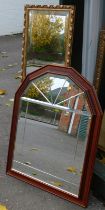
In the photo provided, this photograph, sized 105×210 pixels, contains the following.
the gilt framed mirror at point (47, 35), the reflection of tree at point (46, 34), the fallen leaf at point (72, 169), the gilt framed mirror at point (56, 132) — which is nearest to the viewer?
the gilt framed mirror at point (56, 132)

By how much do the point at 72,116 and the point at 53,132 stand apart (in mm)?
232

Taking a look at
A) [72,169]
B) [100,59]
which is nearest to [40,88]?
[72,169]

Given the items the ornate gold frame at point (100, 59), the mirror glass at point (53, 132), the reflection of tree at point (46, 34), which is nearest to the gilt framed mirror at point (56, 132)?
the mirror glass at point (53, 132)

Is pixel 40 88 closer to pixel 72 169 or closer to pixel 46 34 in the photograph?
pixel 72 169

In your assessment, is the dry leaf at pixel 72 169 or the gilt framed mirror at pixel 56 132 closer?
the gilt framed mirror at pixel 56 132

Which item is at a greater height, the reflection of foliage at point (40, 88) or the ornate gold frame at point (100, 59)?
the ornate gold frame at point (100, 59)

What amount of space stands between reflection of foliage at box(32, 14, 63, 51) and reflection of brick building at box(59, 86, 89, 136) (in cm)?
100

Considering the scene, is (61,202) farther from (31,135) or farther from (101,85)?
(101,85)

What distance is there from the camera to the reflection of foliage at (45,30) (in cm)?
380

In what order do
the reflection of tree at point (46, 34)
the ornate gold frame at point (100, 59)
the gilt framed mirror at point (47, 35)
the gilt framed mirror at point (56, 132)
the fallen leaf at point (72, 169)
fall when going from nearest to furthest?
the gilt framed mirror at point (56, 132)
the fallen leaf at point (72, 169)
the ornate gold frame at point (100, 59)
the gilt framed mirror at point (47, 35)
the reflection of tree at point (46, 34)

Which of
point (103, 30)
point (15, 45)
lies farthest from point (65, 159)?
point (15, 45)

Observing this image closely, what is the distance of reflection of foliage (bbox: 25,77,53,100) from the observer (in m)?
3.06

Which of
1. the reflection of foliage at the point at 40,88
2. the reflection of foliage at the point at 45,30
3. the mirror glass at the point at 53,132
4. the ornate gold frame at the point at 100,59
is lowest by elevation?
the mirror glass at the point at 53,132

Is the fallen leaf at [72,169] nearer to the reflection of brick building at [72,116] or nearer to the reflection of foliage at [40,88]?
the reflection of brick building at [72,116]
